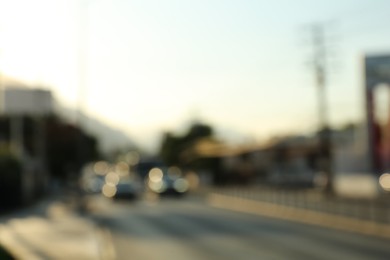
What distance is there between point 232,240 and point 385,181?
29.9 metres

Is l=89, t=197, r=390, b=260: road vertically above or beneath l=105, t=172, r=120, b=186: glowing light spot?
above

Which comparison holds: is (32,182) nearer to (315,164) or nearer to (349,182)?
(349,182)

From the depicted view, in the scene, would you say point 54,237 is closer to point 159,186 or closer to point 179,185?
point 159,186

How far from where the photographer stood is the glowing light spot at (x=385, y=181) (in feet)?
173

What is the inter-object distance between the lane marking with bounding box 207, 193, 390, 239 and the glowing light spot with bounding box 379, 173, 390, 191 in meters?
8.92

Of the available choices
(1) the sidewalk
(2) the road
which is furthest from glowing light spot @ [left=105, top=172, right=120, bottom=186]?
(2) the road

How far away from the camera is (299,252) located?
829 inches

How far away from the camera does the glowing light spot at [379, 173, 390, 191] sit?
173 feet

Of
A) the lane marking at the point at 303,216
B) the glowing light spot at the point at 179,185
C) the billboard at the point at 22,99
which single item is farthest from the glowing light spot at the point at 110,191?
the billboard at the point at 22,99

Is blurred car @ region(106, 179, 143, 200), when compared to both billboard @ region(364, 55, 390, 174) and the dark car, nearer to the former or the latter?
the dark car

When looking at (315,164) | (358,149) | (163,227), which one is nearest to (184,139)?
(315,164)

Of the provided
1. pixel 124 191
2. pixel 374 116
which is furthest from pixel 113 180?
pixel 374 116

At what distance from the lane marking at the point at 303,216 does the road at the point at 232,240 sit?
950 mm

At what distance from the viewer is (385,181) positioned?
5341 centimetres
